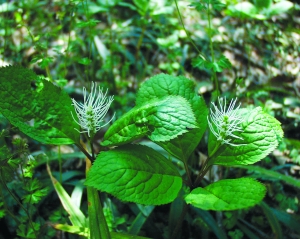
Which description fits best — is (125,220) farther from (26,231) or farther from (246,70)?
(246,70)

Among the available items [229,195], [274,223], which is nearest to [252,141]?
[229,195]

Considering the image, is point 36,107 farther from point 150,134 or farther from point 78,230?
point 78,230

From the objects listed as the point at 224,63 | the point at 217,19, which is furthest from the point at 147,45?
the point at 224,63

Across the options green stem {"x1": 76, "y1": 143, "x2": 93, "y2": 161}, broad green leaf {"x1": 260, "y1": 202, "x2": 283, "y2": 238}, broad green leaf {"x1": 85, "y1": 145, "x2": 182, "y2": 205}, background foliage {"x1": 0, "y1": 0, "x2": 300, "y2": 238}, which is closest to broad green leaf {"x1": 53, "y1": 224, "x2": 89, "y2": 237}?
background foliage {"x1": 0, "y1": 0, "x2": 300, "y2": 238}

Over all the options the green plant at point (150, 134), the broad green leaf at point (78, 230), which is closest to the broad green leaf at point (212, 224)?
the green plant at point (150, 134)

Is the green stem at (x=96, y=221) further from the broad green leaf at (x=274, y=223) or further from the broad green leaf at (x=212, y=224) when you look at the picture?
the broad green leaf at (x=274, y=223)

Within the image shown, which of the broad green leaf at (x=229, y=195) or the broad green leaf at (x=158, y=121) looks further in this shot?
the broad green leaf at (x=158, y=121)
